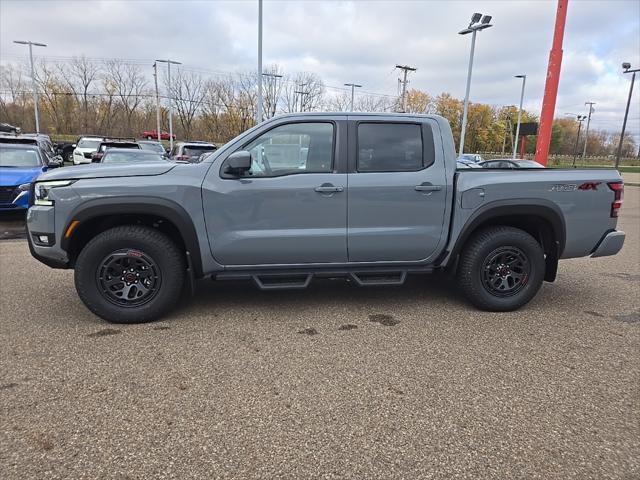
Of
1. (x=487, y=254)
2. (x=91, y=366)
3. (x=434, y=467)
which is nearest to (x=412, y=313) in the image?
(x=487, y=254)

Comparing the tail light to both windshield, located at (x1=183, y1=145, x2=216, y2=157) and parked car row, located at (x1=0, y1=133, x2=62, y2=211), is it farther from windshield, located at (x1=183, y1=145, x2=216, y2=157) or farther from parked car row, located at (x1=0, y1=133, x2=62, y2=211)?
windshield, located at (x1=183, y1=145, x2=216, y2=157)

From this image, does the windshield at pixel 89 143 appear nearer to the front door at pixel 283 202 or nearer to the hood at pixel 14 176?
the hood at pixel 14 176

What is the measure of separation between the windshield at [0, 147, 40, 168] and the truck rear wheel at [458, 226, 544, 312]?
34.1 feet

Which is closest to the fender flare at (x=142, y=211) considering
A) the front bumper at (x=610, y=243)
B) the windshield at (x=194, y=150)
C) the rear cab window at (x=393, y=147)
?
the rear cab window at (x=393, y=147)

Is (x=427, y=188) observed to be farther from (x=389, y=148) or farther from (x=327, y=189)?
(x=327, y=189)

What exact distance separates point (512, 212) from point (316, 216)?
1.94 m

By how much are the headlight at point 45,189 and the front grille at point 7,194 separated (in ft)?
21.0

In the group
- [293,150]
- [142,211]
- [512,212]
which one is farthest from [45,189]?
[512,212]

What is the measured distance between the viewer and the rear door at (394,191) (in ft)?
13.8

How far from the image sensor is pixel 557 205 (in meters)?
4.40

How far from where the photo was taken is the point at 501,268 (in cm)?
456

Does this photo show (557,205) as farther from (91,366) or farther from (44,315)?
(44,315)

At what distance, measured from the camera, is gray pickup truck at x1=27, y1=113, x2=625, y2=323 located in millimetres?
3936

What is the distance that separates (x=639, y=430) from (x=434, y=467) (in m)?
1.36
